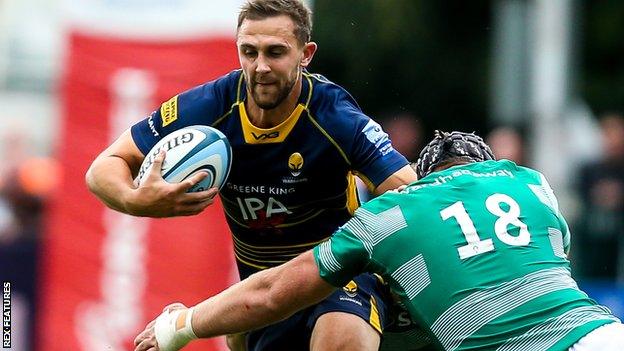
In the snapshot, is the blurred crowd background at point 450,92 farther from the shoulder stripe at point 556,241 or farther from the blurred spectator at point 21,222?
the shoulder stripe at point 556,241

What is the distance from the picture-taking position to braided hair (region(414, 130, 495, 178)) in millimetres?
7449

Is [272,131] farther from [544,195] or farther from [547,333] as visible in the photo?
[547,333]

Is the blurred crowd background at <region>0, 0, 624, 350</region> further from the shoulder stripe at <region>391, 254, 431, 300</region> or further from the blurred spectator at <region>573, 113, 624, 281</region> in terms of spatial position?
the shoulder stripe at <region>391, 254, 431, 300</region>

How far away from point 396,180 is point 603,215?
293 inches

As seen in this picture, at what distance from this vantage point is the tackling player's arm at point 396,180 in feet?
27.3

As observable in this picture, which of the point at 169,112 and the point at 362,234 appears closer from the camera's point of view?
the point at 362,234

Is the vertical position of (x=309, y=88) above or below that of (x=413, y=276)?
above

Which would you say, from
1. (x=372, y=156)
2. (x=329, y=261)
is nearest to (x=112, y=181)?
(x=372, y=156)

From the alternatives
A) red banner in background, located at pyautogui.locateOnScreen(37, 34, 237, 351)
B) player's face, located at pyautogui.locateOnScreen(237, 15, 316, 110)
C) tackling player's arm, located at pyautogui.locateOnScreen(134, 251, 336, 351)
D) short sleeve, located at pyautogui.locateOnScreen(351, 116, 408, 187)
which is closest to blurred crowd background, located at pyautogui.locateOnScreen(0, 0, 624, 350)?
red banner in background, located at pyautogui.locateOnScreen(37, 34, 237, 351)

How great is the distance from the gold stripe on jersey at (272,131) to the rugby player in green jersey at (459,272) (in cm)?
140

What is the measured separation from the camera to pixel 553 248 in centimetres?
709

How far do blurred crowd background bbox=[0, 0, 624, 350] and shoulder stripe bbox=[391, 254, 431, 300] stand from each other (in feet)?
22.5

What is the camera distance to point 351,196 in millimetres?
8688

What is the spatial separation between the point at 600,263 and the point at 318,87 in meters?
7.31
